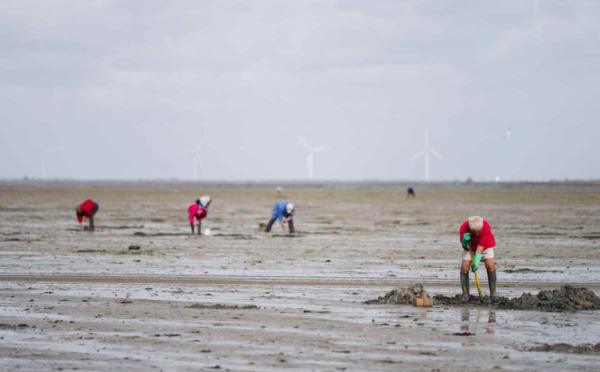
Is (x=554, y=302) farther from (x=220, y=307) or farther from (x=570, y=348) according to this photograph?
(x=220, y=307)

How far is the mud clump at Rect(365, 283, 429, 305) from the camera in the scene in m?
16.9

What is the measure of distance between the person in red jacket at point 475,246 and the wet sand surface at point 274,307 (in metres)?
0.67

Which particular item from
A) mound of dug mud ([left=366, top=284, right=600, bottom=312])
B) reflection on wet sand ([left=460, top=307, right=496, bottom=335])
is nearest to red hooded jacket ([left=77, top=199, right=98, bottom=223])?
mound of dug mud ([left=366, top=284, right=600, bottom=312])

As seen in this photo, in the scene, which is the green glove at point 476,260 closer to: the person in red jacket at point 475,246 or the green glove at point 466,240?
the person in red jacket at point 475,246

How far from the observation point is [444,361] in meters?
12.0

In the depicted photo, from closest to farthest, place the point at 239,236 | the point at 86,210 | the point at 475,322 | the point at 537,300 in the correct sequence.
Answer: the point at 475,322
the point at 537,300
the point at 239,236
the point at 86,210

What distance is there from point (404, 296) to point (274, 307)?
2.29 meters

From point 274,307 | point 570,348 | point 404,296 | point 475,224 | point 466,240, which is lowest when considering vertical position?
point 570,348

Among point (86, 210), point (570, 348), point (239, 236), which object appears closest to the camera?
point (570, 348)

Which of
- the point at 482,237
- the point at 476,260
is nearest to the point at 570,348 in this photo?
the point at 476,260

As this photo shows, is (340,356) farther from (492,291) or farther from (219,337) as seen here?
(492,291)

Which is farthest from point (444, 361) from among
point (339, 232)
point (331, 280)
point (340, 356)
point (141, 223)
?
point (141, 223)

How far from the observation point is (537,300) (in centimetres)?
1683

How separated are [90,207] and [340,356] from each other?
27518 millimetres
